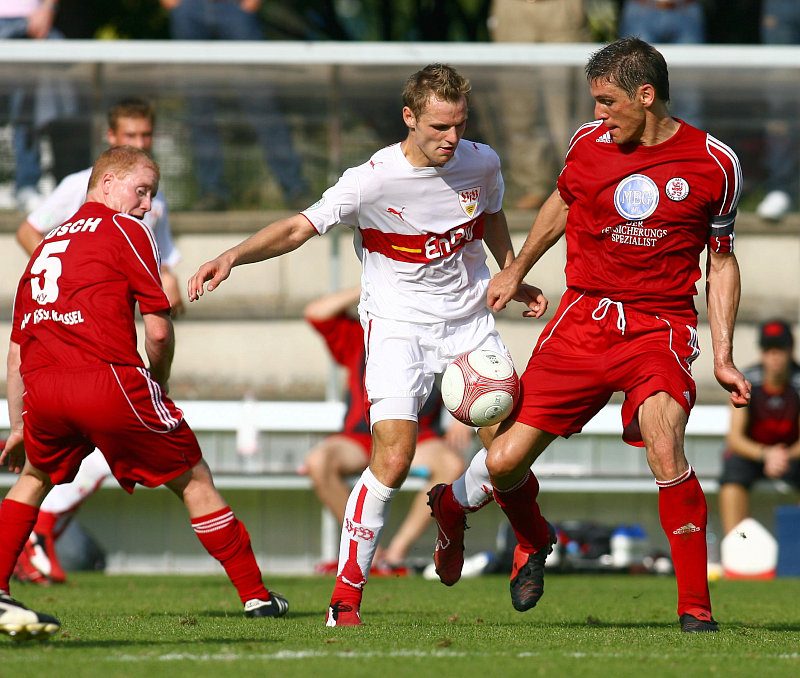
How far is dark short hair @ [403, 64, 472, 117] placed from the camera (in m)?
6.56

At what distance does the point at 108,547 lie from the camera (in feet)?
40.1

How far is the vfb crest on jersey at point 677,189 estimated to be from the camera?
6438 millimetres

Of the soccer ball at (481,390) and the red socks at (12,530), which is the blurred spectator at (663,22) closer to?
the soccer ball at (481,390)

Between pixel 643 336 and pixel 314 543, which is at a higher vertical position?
pixel 643 336

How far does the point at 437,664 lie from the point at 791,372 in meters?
7.37

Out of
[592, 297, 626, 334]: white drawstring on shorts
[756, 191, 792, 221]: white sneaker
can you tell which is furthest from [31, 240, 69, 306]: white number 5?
[756, 191, 792, 221]: white sneaker

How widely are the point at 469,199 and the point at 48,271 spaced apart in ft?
6.19

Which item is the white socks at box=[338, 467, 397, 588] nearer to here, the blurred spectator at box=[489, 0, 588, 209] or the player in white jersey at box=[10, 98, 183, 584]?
the player in white jersey at box=[10, 98, 183, 584]

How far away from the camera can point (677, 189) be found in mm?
6438

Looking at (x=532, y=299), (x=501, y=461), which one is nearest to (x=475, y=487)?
(x=501, y=461)

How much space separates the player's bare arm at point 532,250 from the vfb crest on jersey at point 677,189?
0.55 meters

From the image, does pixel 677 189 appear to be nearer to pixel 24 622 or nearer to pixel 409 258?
pixel 409 258

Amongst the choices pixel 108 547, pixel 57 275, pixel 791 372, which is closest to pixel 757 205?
pixel 791 372

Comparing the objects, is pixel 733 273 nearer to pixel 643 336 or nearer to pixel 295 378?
pixel 643 336
